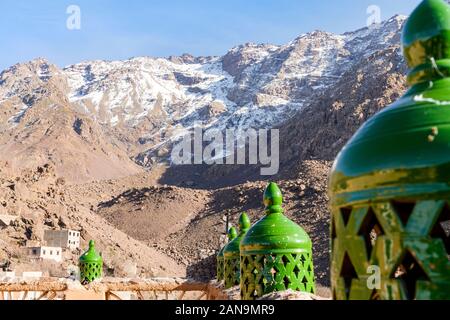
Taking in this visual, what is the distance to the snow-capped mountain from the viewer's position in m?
112

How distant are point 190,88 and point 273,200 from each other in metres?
149

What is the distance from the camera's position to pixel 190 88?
153250 mm

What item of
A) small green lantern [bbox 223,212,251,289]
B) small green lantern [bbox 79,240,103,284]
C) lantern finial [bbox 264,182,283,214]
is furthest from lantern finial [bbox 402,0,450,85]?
small green lantern [bbox 79,240,103,284]

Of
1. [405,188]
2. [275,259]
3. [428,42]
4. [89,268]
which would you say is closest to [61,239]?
[89,268]

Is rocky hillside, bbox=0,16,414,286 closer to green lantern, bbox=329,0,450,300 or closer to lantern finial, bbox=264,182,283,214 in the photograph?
lantern finial, bbox=264,182,283,214

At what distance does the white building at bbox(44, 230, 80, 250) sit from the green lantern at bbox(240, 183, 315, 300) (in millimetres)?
31939

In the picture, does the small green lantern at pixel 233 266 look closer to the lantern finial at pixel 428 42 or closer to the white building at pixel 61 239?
the lantern finial at pixel 428 42

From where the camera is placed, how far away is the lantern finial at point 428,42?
7.96 ft

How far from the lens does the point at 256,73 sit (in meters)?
138

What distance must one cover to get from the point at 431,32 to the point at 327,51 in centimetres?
13743

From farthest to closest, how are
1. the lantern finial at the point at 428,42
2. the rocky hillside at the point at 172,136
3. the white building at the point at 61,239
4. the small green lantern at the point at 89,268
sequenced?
1. the rocky hillside at the point at 172,136
2. the white building at the point at 61,239
3. the small green lantern at the point at 89,268
4. the lantern finial at the point at 428,42

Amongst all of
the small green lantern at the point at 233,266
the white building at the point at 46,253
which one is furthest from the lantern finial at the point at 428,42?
the white building at the point at 46,253

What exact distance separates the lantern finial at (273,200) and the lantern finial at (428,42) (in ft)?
12.6

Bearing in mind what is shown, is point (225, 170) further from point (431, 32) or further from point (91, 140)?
point (431, 32)
